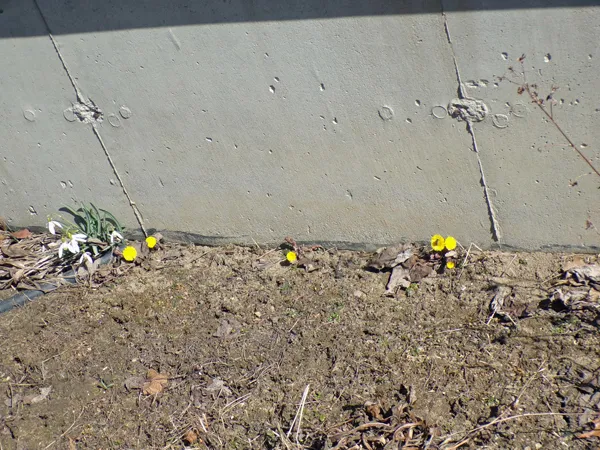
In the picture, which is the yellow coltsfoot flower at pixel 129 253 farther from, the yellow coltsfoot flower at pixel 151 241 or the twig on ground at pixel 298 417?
the twig on ground at pixel 298 417

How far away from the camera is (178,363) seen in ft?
10.8

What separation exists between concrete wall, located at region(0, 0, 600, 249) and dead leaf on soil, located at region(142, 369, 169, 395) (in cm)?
113

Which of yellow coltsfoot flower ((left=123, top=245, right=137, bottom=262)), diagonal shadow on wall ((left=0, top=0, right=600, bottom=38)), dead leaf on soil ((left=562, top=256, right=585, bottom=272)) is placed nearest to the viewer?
diagonal shadow on wall ((left=0, top=0, right=600, bottom=38))

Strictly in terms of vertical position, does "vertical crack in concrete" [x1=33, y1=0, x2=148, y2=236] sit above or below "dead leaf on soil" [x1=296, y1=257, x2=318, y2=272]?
above

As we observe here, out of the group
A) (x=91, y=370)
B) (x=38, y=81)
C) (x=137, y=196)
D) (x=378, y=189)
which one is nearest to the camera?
(x=91, y=370)

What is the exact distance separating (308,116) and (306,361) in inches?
51.3

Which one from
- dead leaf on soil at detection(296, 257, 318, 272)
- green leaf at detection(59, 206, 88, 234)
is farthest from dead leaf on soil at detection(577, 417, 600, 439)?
green leaf at detection(59, 206, 88, 234)

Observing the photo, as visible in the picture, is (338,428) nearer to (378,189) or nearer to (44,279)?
(378,189)

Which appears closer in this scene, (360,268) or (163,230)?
(360,268)

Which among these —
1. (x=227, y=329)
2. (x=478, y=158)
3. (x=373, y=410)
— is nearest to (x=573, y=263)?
(x=478, y=158)

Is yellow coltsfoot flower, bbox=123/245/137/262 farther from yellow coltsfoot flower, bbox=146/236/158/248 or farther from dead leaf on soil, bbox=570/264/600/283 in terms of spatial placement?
dead leaf on soil, bbox=570/264/600/283

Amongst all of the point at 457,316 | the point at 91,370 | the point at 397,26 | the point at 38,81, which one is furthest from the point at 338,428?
the point at 38,81

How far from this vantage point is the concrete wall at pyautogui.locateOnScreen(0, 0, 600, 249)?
3.10 metres

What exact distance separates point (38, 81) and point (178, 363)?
1.91m
